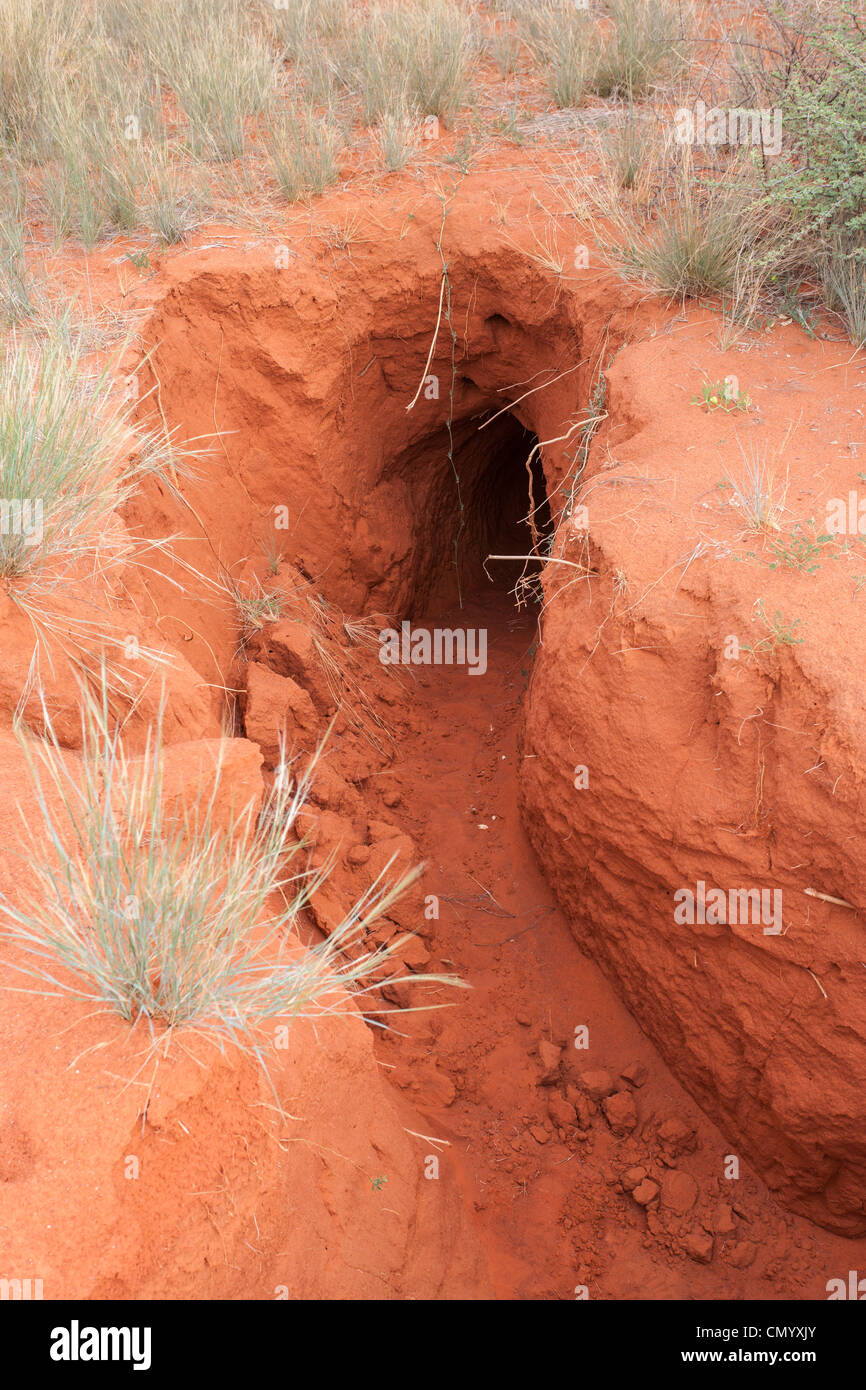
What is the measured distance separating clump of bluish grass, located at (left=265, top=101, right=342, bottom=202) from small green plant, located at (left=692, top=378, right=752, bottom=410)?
2.40m

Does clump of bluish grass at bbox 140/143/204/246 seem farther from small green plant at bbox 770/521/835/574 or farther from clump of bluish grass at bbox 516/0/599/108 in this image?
small green plant at bbox 770/521/835/574

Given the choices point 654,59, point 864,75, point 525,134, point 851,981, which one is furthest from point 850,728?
point 654,59

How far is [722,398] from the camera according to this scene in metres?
3.86

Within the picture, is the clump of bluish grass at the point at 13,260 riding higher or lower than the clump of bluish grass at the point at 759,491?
higher

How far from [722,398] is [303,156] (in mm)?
2607

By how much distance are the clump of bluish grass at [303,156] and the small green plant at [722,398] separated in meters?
2.40

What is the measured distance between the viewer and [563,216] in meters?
4.89

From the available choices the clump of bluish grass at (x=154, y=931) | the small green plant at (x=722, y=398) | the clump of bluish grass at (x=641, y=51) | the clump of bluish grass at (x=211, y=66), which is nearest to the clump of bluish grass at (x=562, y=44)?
the clump of bluish grass at (x=641, y=51)

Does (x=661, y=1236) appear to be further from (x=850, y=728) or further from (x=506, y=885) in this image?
(x=850, y=728)

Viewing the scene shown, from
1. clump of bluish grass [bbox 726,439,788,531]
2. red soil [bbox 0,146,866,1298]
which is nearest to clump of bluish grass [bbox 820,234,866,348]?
red soil [bbox 0,146,866,1298]

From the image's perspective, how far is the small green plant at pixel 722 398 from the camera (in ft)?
12.6

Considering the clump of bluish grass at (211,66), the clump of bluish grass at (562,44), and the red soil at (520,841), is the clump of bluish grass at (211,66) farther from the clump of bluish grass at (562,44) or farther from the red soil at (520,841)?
the clump of bluish grass at (562,44)

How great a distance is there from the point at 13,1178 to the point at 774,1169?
2.60m

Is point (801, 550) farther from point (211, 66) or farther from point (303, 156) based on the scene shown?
point (211, 66)
